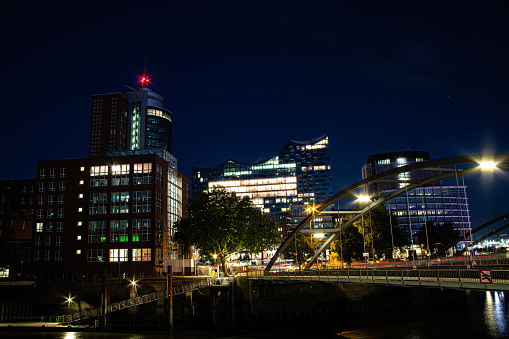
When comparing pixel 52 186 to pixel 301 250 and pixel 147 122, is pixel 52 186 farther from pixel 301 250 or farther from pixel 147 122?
pixel 147 122

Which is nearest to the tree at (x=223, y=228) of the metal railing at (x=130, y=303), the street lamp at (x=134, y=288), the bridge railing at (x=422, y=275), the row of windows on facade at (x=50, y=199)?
the street lamp at (x=134, y=288)

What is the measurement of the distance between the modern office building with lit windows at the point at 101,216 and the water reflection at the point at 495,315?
162ft

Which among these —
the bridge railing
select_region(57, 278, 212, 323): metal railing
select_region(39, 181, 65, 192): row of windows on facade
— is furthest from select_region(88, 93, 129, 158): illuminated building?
the bridge railing

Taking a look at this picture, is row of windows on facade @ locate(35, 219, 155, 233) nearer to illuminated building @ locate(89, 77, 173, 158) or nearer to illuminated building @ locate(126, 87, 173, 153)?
illuminated building @ locate(89, 77, 173, 158)

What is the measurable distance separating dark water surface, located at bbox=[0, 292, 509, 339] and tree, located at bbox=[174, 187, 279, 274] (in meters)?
18.3

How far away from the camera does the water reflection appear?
137ft

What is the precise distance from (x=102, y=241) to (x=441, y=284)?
199 feet

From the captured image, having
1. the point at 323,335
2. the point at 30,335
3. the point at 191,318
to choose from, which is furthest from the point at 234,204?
the point at 30,335

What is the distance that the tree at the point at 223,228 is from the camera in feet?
205

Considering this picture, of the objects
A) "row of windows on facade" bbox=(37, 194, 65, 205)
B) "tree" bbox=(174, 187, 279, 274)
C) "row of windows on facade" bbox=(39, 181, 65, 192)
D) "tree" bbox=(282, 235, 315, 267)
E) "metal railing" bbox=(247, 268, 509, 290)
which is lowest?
"metal railing" bbox=(247, 268, 509, 290)

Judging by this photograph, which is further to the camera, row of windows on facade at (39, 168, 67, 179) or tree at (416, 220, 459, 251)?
tree at (416, 220, 459, 251)

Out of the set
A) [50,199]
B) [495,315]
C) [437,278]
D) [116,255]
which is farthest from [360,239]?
[50,199]

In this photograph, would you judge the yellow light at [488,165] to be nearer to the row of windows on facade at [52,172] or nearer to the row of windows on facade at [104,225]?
the row of windows on facade at [104,225]

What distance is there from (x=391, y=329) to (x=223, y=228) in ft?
91.5
